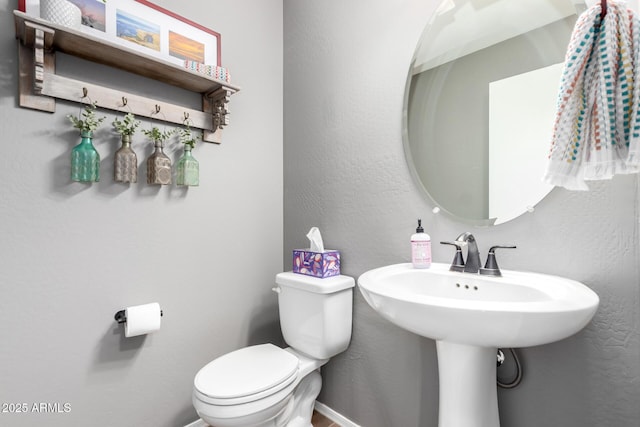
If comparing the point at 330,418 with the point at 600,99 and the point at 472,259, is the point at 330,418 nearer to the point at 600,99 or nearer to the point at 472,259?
the point at 472,259

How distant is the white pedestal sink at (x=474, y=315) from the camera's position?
0.70 meters

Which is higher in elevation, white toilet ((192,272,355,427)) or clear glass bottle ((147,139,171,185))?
clear glass bottle ((147,139,171,185))

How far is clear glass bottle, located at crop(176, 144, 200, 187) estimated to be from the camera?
149 cm

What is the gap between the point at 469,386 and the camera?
37.5 inches

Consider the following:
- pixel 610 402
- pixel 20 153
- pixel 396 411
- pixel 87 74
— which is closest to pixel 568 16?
pixel 610 402

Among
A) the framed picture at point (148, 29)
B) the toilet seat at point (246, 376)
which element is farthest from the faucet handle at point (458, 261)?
the framed picture at point (148, 29)

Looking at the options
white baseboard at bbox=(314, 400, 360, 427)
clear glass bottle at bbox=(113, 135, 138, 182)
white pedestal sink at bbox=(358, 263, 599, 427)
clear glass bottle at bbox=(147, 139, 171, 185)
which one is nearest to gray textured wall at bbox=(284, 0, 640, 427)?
white baseboard at bbox=(314, 400, 360, 427)

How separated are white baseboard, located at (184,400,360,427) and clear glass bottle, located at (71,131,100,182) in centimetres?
129

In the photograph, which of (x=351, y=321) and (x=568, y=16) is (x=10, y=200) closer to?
(x=351, y=321)

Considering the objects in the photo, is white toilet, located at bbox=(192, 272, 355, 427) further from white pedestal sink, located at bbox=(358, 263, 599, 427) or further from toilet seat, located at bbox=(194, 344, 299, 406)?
white pedestal sink, located at bbox=(358, 263, 599, 427)

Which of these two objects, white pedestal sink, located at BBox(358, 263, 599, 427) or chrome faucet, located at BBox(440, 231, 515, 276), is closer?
white pedestal sink, located at BBox(358, 263, 599, 427)

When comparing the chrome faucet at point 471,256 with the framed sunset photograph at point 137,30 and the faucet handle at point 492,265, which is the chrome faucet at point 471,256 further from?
the framed sunset photograph at point 137,30

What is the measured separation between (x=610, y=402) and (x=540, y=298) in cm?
39

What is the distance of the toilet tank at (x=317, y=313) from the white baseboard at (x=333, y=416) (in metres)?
0.40
